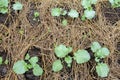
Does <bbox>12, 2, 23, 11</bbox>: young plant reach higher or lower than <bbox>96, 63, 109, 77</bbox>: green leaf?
higher

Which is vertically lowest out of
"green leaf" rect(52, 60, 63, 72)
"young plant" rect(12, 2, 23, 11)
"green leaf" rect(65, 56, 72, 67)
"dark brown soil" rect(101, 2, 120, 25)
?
"green leaf" rect(52, 60, 63, 72)

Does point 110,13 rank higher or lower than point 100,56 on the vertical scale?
higher

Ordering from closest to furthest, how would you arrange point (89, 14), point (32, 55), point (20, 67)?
point (20, 67) < point (32, 55) < point (89, 14)

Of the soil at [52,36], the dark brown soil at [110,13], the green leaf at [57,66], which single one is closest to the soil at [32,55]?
the soil at [52,36]

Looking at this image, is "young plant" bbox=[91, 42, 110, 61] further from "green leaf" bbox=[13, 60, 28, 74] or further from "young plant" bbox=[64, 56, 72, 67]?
"green leaf" bbox=[13, 60, 28, 74]

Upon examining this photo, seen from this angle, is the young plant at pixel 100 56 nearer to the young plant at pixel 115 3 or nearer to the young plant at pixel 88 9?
the young plant at pixel 88 9

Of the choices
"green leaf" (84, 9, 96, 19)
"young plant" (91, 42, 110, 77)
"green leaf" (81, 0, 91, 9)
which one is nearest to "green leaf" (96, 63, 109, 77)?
"young plant" (91, 42, 110, 77)

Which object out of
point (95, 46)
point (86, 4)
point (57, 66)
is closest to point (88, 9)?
point (86, 4)

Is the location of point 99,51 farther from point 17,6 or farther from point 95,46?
point 17,6
